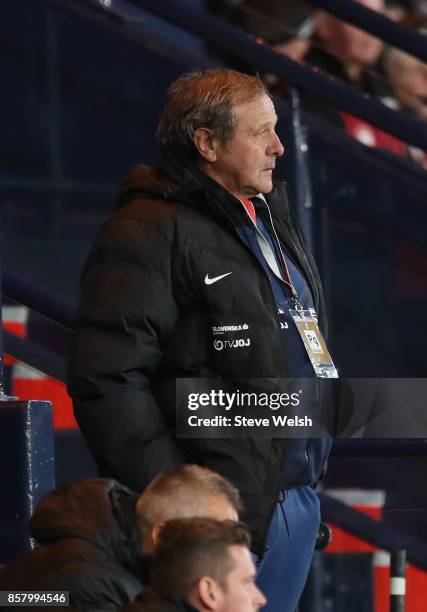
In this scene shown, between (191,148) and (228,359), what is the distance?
51 centimetres

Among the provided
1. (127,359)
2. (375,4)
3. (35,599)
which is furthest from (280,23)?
(35,599)

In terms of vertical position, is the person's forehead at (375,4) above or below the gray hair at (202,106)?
above

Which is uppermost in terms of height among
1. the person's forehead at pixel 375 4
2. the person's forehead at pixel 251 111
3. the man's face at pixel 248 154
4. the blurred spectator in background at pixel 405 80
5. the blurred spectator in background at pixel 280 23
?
the person's forehead at pixel 375 4

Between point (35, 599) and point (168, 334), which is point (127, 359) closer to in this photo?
point (168, 334)

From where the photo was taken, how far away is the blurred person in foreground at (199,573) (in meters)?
2.66

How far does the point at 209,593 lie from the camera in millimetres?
2666

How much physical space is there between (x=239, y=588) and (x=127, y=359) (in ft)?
2.51

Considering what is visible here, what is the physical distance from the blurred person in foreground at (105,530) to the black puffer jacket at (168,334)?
285 mm

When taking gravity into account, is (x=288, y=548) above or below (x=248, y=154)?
below

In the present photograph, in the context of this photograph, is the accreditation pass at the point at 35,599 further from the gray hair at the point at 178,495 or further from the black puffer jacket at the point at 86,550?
the gray hair at the point at 178,495

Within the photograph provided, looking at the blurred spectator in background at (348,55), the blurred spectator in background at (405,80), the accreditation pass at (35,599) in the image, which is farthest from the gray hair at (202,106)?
the blurred spectator in background at (405,80)

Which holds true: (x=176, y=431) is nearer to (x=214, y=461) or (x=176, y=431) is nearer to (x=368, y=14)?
(x=214, y=461)

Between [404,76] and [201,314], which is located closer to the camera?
[201,314]

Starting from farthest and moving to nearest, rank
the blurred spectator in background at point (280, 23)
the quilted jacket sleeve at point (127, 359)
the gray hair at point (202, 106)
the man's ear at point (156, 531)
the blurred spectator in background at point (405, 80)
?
the blurred spectator in background at point (405, 80) < the blurred spectator in background at point (280, 23) < the gray hair at point (202, 106) < the quilted jacket sleeve at point (127, 359) < the man's ear at point (156, 531)
